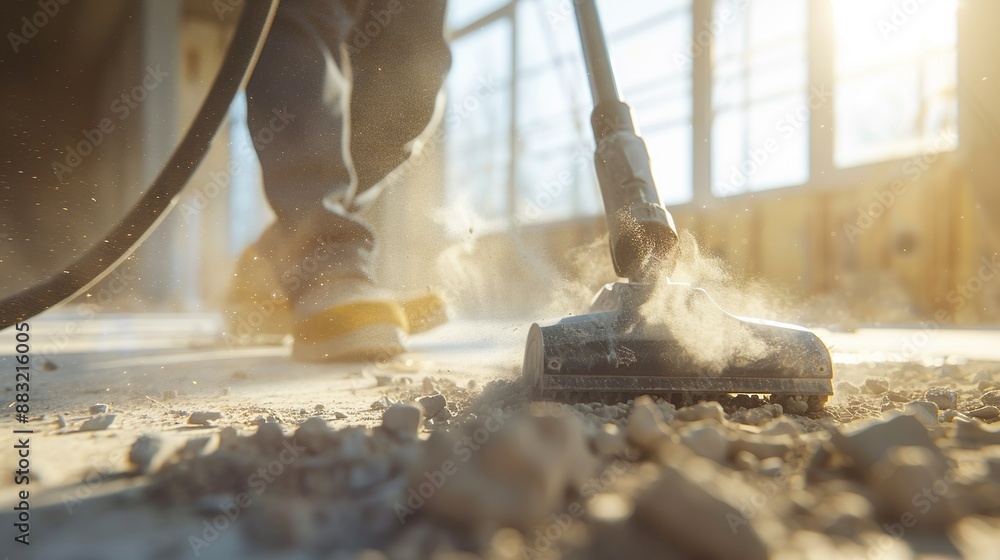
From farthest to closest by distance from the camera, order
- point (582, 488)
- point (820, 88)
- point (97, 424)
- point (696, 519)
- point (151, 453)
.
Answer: point (820, 88) < point (97, 424) < point (151, 453) < point (582, 488) < point (696, 519)

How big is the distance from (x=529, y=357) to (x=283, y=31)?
1.15m

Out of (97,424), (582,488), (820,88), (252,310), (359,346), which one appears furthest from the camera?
(820,88)

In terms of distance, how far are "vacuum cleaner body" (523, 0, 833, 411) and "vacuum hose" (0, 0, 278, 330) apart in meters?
0.52

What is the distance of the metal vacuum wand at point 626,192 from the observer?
97cm

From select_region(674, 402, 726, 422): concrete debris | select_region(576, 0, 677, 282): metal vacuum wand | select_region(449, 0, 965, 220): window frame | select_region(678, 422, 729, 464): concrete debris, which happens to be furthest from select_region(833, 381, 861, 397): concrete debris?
select_region(449, 0, 965, 220): window frame

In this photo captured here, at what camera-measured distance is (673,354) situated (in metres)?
0.92

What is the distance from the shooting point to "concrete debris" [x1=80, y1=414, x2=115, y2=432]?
0.84 metres

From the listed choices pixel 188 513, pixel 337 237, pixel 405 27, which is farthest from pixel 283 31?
pixel 188 513

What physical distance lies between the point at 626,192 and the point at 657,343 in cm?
25

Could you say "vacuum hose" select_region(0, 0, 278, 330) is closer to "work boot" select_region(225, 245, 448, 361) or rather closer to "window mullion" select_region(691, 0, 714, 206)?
"work boot" select_region(225, 245, 448, 361)

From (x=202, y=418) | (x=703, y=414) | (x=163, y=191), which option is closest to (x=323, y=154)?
(x=163, y=191)

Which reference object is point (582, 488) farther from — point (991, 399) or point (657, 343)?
point (991, 399)

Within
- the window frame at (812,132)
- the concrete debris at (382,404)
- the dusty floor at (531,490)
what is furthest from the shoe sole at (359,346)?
the window frame at (812,132)

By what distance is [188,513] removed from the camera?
0.51m
